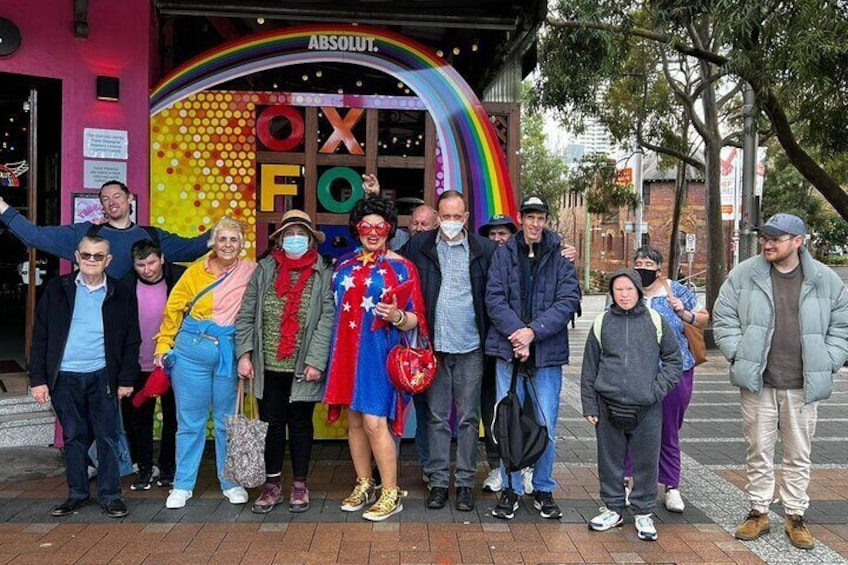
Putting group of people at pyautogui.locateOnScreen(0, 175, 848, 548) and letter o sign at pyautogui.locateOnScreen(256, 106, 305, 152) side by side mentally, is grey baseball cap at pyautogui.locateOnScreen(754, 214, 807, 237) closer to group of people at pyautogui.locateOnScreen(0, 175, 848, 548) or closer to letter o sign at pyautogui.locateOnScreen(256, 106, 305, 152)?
group of people at pyautogui.locateOnScreen(0, 175, 848, 548)

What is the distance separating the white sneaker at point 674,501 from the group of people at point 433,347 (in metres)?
0.01

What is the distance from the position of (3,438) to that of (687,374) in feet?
18.0

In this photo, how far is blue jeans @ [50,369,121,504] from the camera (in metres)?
4.71

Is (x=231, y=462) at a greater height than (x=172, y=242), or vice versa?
(x=172, y=242)

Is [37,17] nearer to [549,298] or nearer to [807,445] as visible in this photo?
[549,298]

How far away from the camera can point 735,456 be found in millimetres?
6480

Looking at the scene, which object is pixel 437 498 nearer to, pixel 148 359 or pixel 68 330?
pixel 148 359

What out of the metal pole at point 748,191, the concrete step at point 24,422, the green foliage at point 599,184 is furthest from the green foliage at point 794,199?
the concrete step at point 24,422

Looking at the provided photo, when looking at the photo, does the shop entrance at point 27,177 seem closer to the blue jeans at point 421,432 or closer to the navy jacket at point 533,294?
the blue jeans at point 421,432

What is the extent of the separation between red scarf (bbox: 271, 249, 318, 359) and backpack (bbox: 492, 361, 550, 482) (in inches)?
54.0

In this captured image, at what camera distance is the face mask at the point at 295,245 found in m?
A: 4.80

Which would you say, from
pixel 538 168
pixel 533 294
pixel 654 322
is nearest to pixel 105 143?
pixel 533 294

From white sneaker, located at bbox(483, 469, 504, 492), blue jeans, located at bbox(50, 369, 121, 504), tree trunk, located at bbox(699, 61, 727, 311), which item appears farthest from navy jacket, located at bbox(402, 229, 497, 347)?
tree trunk, located at bbox(699, 61, 727, 311)

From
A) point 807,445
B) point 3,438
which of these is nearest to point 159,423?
point 3,438
